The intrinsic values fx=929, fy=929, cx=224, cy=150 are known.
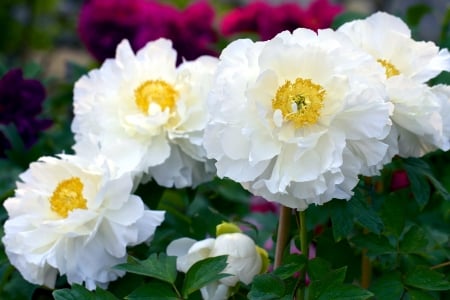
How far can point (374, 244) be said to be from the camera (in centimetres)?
101

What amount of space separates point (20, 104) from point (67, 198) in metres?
0.41

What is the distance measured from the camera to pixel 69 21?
3891 millimetres

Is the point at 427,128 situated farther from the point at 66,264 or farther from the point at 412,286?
the point at 66,264

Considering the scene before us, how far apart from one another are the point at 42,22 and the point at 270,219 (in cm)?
250

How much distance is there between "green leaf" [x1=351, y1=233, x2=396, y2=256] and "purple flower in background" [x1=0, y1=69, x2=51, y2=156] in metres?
0.62

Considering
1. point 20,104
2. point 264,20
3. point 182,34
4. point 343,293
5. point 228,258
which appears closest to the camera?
point 343,293

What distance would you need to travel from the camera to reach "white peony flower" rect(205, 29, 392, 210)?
2.89 ft

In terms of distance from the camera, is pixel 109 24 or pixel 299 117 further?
pixel 109 24

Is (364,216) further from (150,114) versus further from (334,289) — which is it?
(150,114)

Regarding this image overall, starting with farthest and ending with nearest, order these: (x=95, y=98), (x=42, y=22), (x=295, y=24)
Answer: (x=42, y=22), (x=295, y=24), (x=95, y=98)

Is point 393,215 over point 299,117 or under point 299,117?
Result: under

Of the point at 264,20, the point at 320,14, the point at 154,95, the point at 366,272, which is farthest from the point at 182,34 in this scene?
the point at 366,272

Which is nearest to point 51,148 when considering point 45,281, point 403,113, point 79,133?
point 79,133

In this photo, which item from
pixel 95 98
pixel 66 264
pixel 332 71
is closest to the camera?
pixel 332 71
